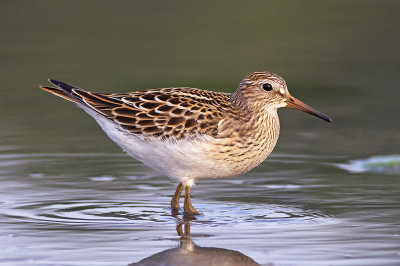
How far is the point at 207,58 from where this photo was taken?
2181cm

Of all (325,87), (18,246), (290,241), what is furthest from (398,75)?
(18,246)

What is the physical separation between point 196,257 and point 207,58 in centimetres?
1369

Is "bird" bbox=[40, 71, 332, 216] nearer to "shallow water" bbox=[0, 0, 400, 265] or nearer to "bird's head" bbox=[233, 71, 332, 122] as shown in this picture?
"bird's head" bbox=[233, 71, 332, 122]

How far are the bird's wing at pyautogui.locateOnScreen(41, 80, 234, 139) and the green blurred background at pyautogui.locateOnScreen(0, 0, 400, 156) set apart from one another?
2695mm

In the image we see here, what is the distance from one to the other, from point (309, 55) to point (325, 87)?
3913 millimetres

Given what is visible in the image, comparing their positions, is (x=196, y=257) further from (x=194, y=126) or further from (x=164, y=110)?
(x=164, y=110)

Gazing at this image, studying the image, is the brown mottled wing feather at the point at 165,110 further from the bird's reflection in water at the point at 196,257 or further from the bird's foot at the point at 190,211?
the bird's reflection in water at the point at 196,257

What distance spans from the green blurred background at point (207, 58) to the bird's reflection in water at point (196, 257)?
5473 millimetres

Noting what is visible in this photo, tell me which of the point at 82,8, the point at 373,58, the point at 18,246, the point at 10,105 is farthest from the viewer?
the point at 82,8

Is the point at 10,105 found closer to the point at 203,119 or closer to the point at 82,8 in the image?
the point at 203,119

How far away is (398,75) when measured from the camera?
1933 cm

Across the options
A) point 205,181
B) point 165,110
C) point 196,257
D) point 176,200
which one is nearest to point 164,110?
point 165,110

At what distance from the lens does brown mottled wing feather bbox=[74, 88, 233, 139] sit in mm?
10953

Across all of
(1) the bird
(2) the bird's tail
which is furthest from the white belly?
(2) the bird's tail
